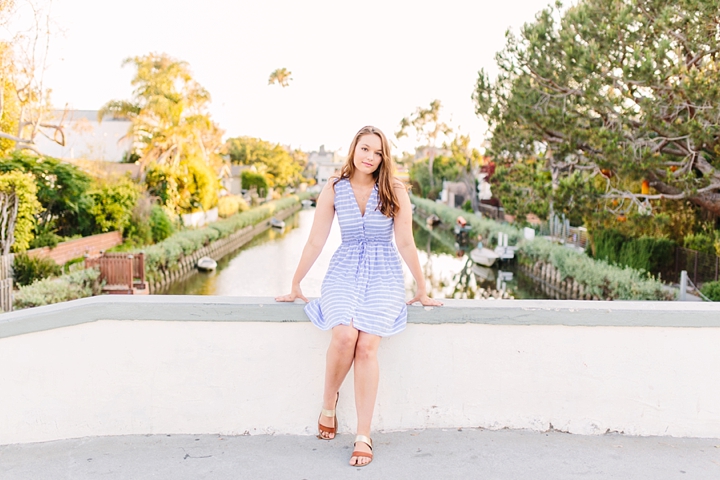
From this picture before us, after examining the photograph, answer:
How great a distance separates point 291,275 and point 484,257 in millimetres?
8102

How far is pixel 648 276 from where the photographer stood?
16.5m

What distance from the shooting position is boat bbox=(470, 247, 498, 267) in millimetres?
26469

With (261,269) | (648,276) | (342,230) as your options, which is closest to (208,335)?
(342,230)

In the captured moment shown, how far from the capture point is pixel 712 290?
43.9 feet

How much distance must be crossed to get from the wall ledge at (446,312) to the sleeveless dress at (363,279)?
0.13 m

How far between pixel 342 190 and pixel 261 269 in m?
23.3

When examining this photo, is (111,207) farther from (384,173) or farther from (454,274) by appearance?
(384,173)

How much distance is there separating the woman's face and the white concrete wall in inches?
31.0

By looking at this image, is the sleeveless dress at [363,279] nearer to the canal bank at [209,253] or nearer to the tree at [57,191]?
the tree at [57,191]

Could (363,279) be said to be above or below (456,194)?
below

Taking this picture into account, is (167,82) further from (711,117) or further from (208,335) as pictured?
(208,335)

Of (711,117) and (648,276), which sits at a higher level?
(711,117)

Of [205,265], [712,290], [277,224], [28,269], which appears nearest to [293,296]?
[712,290]

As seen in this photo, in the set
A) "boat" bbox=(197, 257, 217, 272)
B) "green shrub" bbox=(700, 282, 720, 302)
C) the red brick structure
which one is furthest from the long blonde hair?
"boat" bbox=(197, 257, 217, 272)
